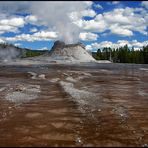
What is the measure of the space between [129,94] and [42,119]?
6.23m

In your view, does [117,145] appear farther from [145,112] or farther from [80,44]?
[80,44]

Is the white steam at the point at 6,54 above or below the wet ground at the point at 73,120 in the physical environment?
above

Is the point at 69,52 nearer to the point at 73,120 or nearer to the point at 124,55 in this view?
the point at 124,55

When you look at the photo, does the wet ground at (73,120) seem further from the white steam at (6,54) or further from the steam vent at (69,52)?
the white steam at (6,54)

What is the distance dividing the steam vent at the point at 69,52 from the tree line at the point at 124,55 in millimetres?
23673

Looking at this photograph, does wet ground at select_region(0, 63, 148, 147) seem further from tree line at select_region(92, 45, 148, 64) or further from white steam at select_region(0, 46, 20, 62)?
tree line at select_region(92, 45, 148, 64)

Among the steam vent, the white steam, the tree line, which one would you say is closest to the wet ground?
the steam vent

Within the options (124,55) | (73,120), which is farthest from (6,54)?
(73,120)

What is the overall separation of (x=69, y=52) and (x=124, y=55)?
36148mm

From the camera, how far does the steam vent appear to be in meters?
67.9

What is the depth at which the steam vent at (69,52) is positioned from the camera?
6788 cm

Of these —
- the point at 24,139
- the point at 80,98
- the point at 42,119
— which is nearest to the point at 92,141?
the point at 24,139

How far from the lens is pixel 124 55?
338ft

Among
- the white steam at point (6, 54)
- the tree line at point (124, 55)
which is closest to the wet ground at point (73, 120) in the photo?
the white steam at point (6, 54)
